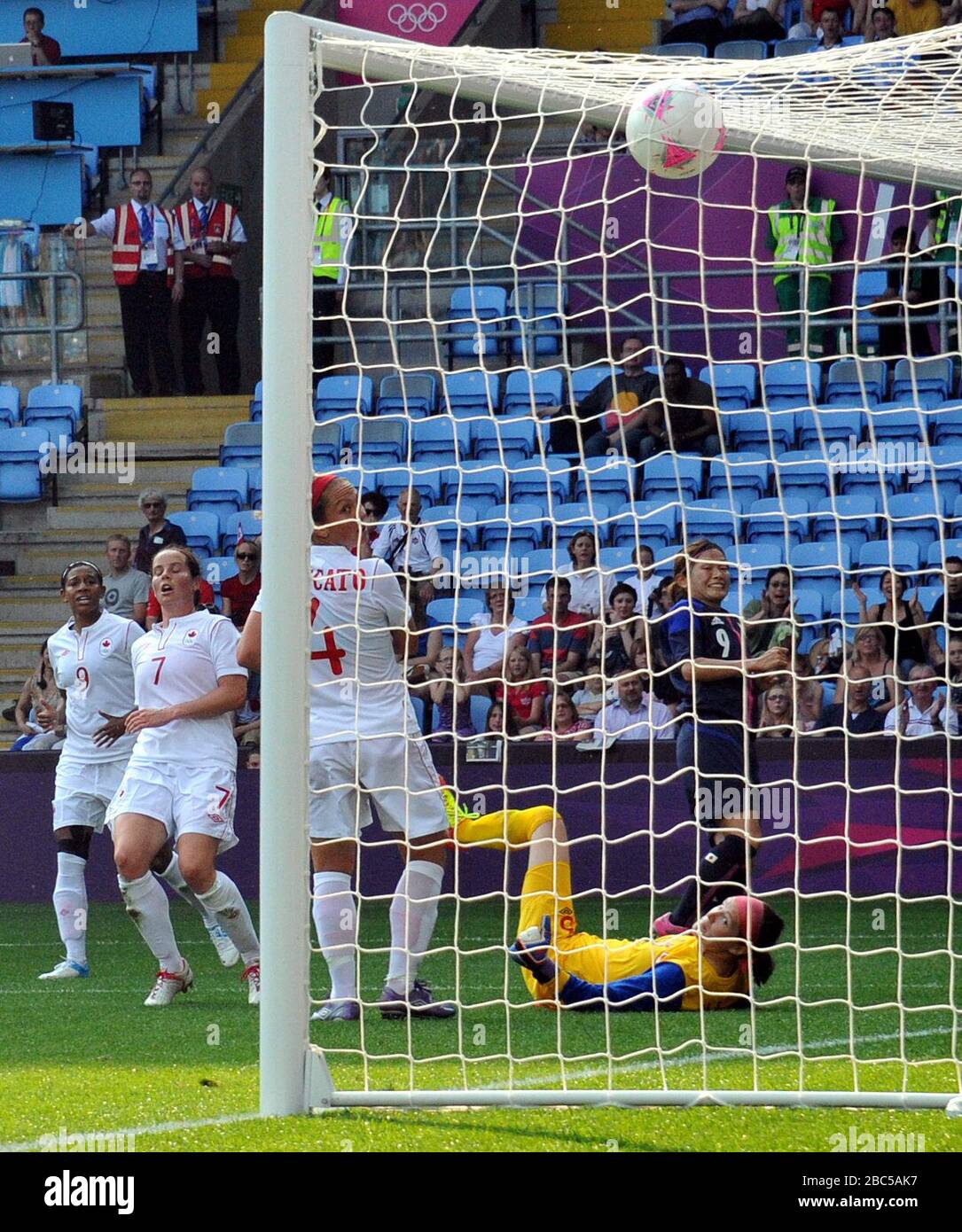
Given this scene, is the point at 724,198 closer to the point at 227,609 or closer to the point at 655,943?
the point at 227,609

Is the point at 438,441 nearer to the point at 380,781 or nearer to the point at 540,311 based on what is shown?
the point at 540,311

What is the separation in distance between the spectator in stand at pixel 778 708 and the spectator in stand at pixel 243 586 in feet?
10.9

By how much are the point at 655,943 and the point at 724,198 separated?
337 inches


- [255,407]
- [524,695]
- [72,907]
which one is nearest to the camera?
[72,907]

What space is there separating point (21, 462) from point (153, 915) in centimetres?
791

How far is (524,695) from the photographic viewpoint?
1116 centimetres

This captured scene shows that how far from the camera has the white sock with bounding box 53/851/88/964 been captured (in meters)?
8.68

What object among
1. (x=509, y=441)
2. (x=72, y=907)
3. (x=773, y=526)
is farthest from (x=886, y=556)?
(x=72, y=907)

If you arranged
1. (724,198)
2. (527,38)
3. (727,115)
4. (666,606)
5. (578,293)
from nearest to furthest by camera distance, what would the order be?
(727,115), (666,606), (724,198), (578,293), (527,38)

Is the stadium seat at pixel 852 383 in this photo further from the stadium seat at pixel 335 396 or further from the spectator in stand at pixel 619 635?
the stadium seat at pixel 335 396

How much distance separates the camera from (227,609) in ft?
39.9

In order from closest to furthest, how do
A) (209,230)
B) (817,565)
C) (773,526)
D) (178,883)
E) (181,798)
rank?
(181,798) → (178,883) → (817,565) → (773,526) → (209,230)

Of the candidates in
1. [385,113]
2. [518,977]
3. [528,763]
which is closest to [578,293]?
[385,113]

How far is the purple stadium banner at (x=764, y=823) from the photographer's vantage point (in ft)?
35.0
